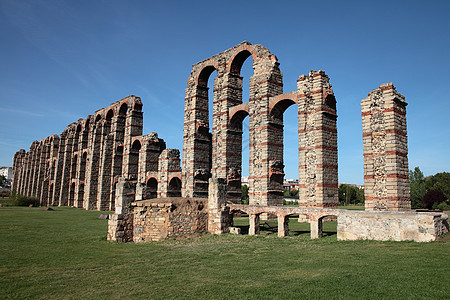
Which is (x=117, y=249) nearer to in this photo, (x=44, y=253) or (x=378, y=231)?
(x=44, y=253)

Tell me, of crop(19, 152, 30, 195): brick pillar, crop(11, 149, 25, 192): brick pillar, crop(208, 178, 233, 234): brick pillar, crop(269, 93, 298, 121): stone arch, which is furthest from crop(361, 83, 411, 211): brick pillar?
crop(11, 149, 25, 192): brick pillar

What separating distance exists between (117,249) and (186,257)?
3.10m

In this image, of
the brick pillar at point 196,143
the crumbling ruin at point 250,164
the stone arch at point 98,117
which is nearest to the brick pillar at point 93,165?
the crumbling ruin at point 250,164

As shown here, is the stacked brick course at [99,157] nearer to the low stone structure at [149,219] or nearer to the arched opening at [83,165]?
the arched opening at [83,165]

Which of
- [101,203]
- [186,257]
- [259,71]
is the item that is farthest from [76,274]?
[101,203]

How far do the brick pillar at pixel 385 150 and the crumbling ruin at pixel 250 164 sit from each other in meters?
0.05

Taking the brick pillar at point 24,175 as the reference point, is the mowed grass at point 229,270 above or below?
below

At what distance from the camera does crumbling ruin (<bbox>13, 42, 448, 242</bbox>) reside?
43.2 feet

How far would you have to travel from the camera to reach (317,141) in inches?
730

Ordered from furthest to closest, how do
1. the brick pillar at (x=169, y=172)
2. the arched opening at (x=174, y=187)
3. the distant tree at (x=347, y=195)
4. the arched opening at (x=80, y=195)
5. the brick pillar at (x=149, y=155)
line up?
the distant tree at (x=347, y=195) < the arched opening at (x=80, y=195) < the brick pillar at (x=149, y=155) < the arched opening at (x=174, y=187) < the brick pillar at (x=169, y=172)

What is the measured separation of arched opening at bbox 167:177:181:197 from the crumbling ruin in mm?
92

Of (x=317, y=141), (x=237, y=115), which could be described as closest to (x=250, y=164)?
(x=237, y=115)

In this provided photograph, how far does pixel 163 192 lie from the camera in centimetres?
A: 2903

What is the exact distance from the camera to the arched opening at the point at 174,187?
28923 millimetres
